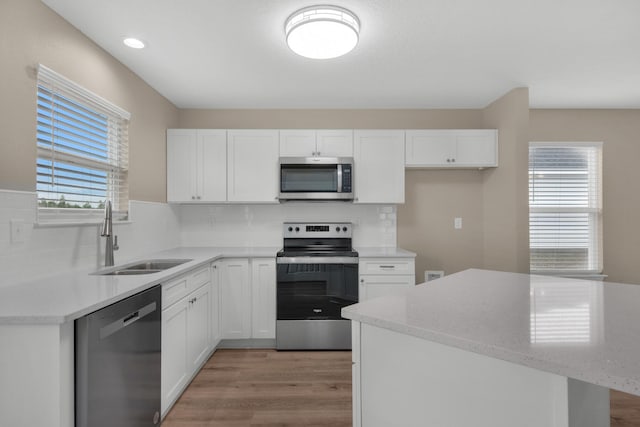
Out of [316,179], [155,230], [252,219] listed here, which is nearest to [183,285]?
[155,230]

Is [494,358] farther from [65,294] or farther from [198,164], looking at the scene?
[198,164]

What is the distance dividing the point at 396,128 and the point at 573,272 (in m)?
2.57

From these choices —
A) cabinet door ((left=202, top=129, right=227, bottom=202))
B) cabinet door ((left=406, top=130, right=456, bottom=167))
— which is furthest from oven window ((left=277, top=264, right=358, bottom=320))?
cabinet door ((left=406, top=130, right=456, bottom=167))

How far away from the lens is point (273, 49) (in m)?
2.25

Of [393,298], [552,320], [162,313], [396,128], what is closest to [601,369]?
[552,320]

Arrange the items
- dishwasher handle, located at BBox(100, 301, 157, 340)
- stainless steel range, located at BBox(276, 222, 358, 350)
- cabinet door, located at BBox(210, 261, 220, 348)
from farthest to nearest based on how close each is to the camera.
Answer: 1. stainless steel range, located at BBox(276, 222, 358, 350)
2. cabinet door, located at BBox(210, 261, 220, 348)
3. dishwasher handle, located at BBox(100, 301, 157, 340)

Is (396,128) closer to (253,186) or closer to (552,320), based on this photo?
(253,186)

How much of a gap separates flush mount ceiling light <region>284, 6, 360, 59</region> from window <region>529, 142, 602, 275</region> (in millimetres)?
2785

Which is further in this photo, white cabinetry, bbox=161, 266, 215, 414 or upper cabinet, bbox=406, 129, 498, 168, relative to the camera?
upper cabinet, bbox=406, 129, 498, 168

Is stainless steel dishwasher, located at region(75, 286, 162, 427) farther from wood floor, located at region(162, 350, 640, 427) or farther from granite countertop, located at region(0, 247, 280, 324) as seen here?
wood floor, located at region(162, 350, 640, 427)

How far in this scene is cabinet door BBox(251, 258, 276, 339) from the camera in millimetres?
2963

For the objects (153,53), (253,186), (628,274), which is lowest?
(628,274)

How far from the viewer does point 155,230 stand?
2.92 metres

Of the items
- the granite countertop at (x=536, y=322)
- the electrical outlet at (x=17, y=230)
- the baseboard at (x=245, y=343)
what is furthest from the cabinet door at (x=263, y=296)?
the granite countertop at (x=536, y=322)
